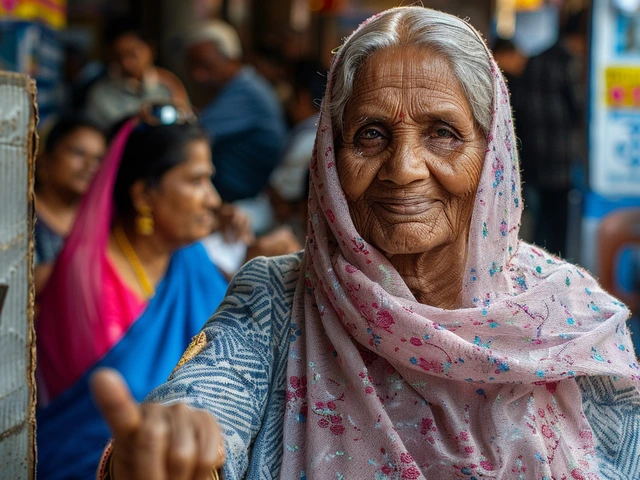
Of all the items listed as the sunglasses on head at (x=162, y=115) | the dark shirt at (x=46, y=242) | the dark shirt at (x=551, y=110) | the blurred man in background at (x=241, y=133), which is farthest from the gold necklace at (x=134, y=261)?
the dark shirt at (x=551, y=110)

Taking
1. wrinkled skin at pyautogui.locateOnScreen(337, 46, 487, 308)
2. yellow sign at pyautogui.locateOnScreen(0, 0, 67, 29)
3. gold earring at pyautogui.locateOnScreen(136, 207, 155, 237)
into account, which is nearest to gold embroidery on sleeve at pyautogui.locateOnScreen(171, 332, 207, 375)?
wrinkled skin at pyautogui.locateOnScreen(337, 46, 487, 308)

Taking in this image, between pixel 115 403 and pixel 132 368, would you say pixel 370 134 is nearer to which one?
pixel 115 403

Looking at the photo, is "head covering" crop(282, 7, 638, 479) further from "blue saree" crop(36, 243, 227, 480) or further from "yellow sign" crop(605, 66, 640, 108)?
"yellow sign" crop(605, 66, 640, 108)

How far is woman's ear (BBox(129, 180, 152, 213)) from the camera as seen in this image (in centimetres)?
379

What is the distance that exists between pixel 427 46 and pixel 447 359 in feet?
2.21

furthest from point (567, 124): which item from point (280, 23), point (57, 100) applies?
point (280, 23)

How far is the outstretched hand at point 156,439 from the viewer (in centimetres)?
120

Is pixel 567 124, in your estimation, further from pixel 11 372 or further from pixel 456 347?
pixel 11 372

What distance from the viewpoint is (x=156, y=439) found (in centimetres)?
124

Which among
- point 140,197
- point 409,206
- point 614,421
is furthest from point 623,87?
point 409,206

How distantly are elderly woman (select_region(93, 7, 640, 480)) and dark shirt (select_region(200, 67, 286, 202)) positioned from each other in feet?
13.6

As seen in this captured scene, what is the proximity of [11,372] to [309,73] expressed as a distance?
23.3 ft

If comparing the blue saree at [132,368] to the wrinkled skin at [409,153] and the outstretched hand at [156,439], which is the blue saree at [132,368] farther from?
the outstretched hand at [156,439]

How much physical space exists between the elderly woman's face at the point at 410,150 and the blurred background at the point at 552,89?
2.31 metres
